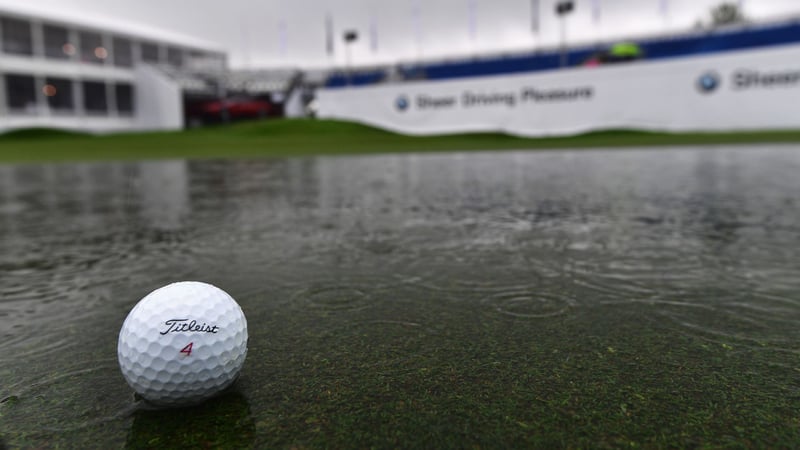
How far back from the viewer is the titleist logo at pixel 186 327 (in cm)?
191

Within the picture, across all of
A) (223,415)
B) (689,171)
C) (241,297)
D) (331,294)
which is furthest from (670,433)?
(689,171)

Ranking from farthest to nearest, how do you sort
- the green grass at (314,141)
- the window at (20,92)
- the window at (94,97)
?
the window at (94,97)
the window at (20,92)
the green grass at (314,141)

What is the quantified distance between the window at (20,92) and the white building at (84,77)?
63mm

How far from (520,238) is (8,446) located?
374 centimetres

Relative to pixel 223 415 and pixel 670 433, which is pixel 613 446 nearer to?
pixel 670 433

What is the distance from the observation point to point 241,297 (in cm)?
305

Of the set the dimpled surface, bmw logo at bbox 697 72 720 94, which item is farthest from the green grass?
the dimpled surface

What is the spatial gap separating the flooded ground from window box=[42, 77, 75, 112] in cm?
4541

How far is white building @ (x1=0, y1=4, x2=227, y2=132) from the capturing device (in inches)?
1650

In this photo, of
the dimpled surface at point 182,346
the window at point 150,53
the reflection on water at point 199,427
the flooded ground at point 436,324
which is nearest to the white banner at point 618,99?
the flooded ground at point 436,324

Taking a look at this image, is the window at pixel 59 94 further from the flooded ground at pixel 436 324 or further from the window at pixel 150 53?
the flooded ground at pixel 436 324

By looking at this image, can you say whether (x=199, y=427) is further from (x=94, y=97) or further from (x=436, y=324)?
(x=94, y=97)

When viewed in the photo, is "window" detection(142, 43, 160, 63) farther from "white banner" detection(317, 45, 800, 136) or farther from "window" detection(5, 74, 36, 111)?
"white banner" detection(317, 45, 800, 136)

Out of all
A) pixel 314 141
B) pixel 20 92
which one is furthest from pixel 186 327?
pixel 20 92
